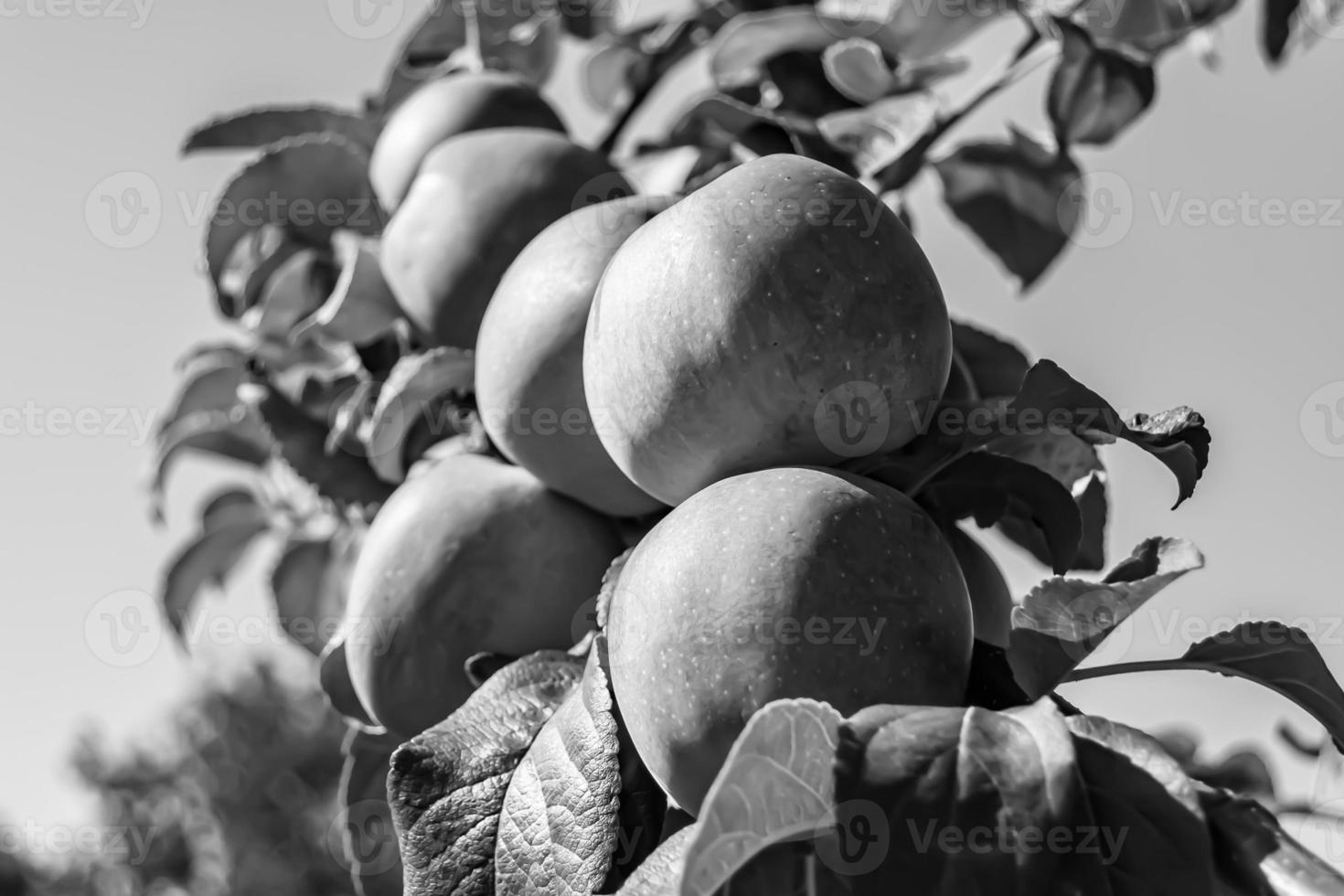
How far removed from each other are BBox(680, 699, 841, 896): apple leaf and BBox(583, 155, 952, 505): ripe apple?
6.3 inches

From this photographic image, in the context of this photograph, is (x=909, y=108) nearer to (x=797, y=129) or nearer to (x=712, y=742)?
(x=797, y=129)

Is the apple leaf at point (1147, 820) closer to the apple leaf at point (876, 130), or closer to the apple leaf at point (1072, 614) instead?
the apple leaf at point (1072, 614)

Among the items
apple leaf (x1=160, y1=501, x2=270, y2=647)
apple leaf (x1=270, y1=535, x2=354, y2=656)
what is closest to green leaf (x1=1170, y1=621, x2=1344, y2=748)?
apple leaf (x1=270, y1=535, x2=354, y2=656)

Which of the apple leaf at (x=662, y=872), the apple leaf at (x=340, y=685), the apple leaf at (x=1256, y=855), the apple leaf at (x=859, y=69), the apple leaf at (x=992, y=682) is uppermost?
the apple leaf at (x=859, y=69)

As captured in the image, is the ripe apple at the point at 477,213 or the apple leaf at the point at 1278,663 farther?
the ripe apple at the point at 477,213

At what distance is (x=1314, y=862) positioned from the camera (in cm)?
41

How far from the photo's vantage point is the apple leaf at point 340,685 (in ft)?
2.72

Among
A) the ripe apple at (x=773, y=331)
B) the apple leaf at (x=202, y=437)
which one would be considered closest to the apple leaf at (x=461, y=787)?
the ripe apple at (x=773, y=331)

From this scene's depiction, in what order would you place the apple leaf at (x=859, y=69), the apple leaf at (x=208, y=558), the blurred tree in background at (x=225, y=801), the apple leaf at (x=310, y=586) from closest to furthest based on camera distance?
the apple leaf at (x=859, y=69)
the apple leaf at (x=310, y=586)
the apple leaf at (x=208, y=558)
the blurred tree in background at (x=225, y=801)

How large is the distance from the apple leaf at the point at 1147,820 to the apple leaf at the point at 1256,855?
0.01 meters

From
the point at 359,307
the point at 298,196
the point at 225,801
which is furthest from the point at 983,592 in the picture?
the point at 225,801

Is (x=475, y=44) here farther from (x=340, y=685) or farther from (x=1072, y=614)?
(x=1072, y=614)

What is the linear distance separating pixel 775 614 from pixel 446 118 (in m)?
0.63

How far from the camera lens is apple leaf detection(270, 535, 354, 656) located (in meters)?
1.24
